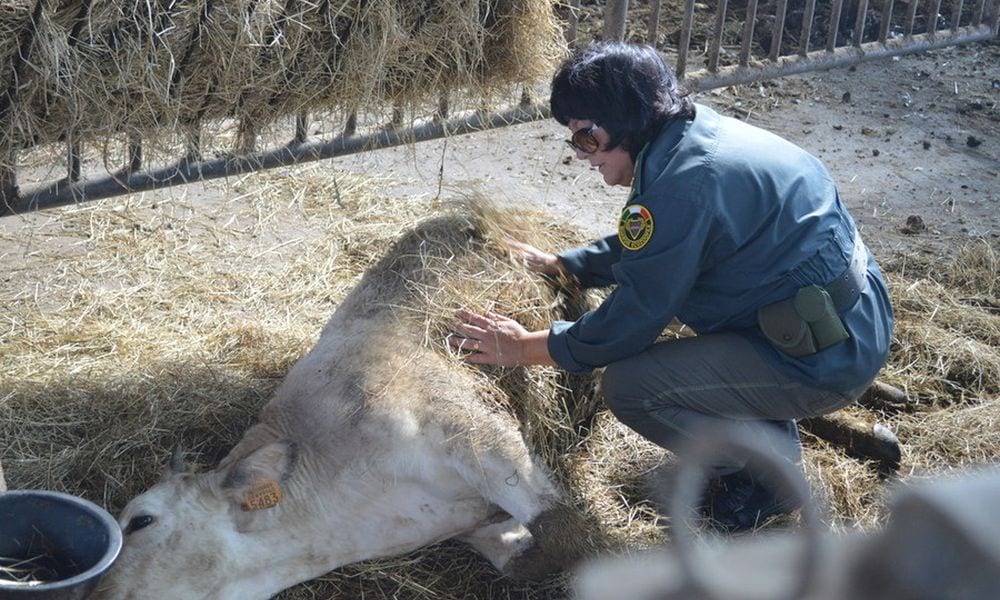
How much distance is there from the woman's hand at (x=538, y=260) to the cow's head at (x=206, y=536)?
4.56ft

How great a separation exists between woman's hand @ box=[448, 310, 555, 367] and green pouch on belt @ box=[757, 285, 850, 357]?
86 cm

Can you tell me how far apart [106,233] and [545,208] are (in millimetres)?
2765

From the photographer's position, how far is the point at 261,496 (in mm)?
4238

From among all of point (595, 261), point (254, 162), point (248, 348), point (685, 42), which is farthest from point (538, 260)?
point (685, 42)

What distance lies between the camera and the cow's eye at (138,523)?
163 inches

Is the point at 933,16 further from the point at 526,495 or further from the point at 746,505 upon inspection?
the point at 526,495

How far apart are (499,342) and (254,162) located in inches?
70.2

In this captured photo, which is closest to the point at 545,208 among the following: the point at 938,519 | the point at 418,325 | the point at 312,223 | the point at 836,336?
the point at 312,223

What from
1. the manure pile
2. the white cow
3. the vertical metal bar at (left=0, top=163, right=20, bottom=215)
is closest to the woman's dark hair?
the manure pile

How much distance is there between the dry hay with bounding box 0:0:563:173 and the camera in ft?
14.4

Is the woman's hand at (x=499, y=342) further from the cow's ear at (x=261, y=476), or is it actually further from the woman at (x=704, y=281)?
the cow's ear at (x=261, y=476)

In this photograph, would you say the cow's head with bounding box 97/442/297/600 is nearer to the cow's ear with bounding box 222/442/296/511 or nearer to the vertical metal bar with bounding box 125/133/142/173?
the cow's ear with bounding box 222/442/296/511

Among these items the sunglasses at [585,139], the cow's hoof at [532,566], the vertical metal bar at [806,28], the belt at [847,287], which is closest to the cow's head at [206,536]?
the cow's hoof at [532,566]

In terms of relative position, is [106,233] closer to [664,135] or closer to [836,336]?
[664,135]
